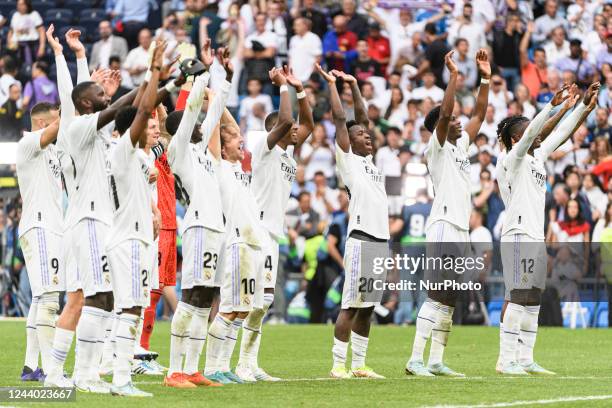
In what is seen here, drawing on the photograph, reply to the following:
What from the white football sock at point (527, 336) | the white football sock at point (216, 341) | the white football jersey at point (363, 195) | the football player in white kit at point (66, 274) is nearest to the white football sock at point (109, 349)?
the football player in white kit at point (66, 274)

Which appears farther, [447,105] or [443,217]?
[443,217]

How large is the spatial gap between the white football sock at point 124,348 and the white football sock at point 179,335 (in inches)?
49.0

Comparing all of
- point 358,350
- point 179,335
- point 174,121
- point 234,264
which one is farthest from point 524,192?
point 179,335

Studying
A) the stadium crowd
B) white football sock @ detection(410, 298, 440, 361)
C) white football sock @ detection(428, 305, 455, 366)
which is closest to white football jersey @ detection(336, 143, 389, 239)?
white football sock @ detection(410, 298, 440, 361)

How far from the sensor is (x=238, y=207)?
1401cm

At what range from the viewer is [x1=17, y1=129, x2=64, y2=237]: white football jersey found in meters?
13.9

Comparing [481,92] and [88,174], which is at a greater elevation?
[481,92]

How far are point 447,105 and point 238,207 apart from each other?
263 centimetres

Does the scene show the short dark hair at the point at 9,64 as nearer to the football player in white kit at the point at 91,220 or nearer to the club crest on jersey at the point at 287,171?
the club crest on jersey at the point at 287,171

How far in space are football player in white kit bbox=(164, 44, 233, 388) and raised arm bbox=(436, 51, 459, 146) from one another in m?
2.55

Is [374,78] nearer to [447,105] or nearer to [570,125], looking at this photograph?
[570,125]

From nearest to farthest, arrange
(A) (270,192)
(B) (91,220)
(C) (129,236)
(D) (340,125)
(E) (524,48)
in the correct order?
1. (C) (129,236)
2. (B) (91,220)
3. (D) (340,125)
4. (A) (270,192)
5. (E) (524,48)

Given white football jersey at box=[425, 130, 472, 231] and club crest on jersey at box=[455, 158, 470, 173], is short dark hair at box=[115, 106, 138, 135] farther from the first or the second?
club crest on jersey at box=[455, 158, 470, 173]

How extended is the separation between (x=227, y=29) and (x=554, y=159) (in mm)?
8288
